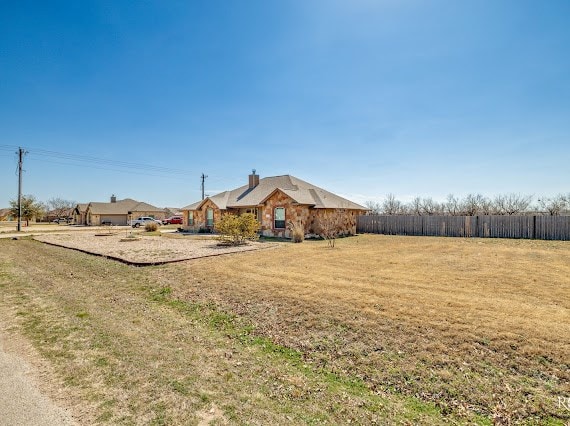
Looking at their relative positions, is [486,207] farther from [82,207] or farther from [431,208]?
[82,207]

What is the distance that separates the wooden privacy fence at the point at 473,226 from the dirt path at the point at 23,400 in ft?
82.8

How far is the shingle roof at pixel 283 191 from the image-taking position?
78.7ft

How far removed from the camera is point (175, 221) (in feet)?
161

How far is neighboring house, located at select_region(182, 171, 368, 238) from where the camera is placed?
22812mm

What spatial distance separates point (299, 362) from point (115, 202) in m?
66.5

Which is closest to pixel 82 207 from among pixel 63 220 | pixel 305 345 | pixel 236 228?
pixel 63 220

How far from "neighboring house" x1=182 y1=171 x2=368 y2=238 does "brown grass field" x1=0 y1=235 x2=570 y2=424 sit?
13906 millimetres

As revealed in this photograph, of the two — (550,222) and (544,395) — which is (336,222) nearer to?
(550,222)

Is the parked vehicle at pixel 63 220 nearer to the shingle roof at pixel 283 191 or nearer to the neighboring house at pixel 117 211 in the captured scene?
the neighboring house at pixel 117 211

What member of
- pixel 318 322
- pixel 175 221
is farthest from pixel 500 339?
pixel 175 221

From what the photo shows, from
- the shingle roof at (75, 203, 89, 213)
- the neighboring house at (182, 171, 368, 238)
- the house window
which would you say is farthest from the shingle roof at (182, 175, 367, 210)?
the shingle roof at (75, 203, 89, 213)

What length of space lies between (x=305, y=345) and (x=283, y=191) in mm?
18325

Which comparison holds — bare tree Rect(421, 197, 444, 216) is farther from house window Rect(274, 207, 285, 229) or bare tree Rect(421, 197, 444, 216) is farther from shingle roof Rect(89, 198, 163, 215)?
shingle roof Rect(89, 198, 163, 215)

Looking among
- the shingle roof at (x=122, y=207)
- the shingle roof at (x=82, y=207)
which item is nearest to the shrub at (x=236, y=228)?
the shingle roof at (x=122, y=207)
